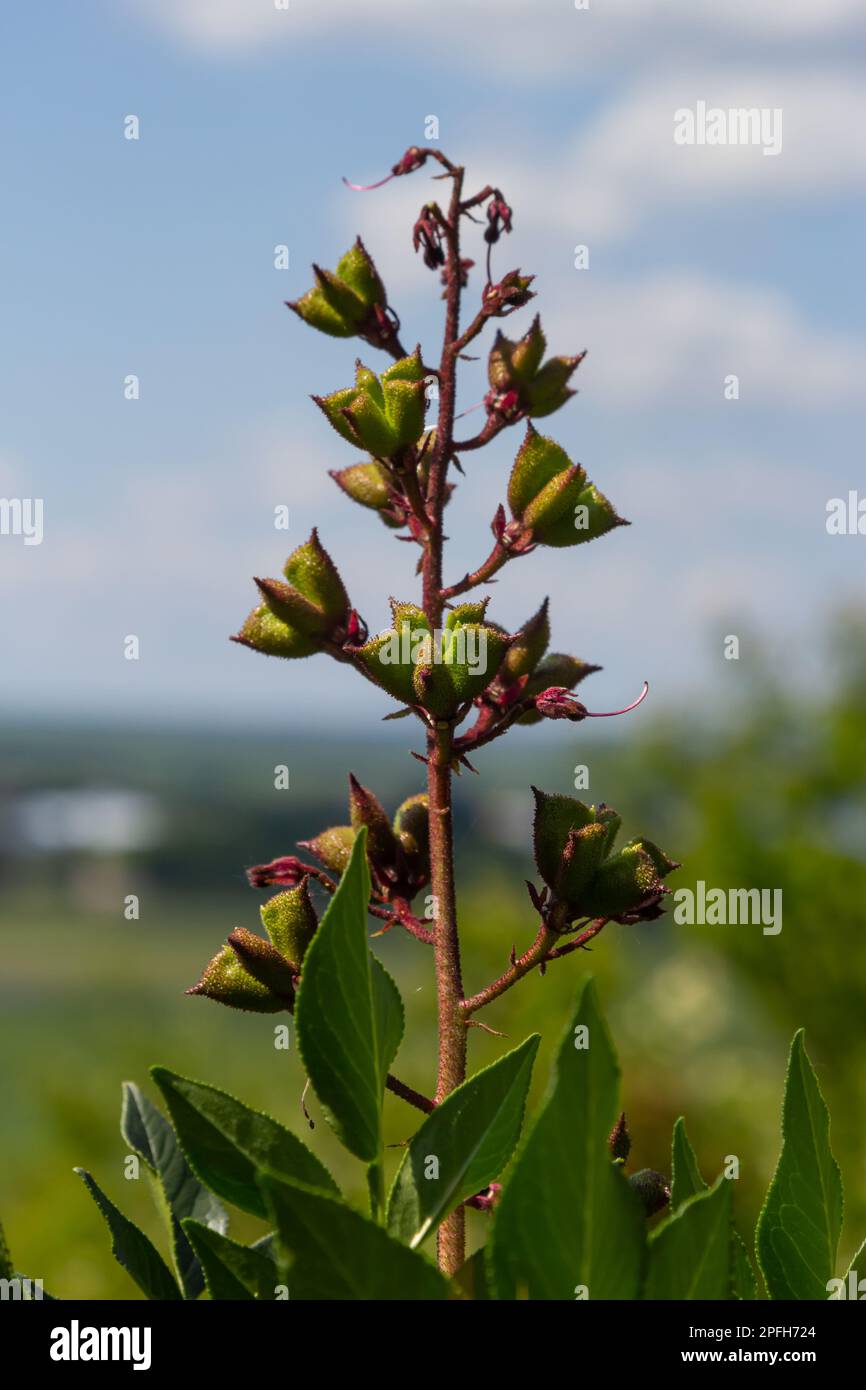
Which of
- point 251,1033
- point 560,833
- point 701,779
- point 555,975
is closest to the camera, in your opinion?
point 560,833

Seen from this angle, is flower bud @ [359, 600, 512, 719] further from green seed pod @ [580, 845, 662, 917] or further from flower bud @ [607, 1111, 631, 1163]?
flower bud @ [607, 1111, 631, 1163]

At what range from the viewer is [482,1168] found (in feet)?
2.54

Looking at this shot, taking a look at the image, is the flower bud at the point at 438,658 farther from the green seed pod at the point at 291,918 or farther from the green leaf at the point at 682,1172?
the green leaf at the point at 682,1172

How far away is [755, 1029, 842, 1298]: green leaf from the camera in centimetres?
84

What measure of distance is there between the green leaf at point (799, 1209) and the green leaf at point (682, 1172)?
1.8 inches

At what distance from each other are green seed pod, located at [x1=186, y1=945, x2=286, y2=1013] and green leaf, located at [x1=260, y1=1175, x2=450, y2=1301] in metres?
0.41

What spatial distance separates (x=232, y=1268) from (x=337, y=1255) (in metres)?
0.15

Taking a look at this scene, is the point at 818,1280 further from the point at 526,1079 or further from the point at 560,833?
the point at 560,833

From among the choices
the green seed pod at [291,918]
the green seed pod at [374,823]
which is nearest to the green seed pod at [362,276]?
the green seed pod at [374,823]

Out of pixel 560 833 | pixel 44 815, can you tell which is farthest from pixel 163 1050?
pixel 44 815

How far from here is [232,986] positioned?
105cm

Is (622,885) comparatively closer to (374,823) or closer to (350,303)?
(374,823)

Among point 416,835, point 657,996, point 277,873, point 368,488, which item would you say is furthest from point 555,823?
point 657,996

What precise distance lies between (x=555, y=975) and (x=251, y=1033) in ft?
53.5
